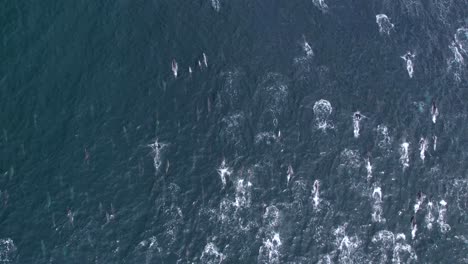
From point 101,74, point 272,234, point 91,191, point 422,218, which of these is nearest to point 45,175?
point 91,191

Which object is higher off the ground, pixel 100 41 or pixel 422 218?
pixel 100 41

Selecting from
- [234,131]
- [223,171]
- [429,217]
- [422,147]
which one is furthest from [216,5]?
[429,217]

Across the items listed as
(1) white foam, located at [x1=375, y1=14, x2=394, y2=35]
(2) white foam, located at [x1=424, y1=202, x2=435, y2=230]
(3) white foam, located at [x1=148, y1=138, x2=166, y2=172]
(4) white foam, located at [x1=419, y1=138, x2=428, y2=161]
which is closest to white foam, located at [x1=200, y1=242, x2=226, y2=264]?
(3) white foam, located at [x1=148, y1=138, x2=166, y2=172]

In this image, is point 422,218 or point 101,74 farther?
point 101,74

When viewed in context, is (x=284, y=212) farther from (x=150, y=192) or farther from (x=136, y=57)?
(x=136, y=57)

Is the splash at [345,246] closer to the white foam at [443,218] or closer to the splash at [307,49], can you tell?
the white foam at [443,218]

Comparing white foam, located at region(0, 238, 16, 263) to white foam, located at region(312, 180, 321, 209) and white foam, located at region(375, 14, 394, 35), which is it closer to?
white foam, located at region(312, 180, 321, 209)
